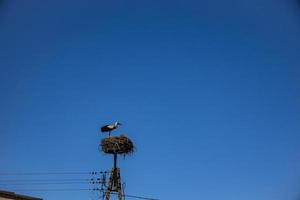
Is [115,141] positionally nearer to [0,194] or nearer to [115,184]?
[115,184]

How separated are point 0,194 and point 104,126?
30.8 ft

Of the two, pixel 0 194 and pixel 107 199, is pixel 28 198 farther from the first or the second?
pixel 107 199

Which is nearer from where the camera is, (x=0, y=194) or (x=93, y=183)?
(x=0, y=194)

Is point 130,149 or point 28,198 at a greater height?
point 130,149

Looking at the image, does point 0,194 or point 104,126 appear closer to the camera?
point 0,194

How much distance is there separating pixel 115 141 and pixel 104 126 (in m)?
1.78

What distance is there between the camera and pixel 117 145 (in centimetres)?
3216

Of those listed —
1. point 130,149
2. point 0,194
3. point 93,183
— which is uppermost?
point 130,149

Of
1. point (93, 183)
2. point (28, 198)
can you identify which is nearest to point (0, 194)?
point (28, 198)

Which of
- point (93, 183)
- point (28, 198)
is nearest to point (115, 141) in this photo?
point (93, 183)

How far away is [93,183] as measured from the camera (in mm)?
32625

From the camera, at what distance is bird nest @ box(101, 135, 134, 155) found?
32.2 meters

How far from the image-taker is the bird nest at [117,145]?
106 ft

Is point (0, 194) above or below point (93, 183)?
below
